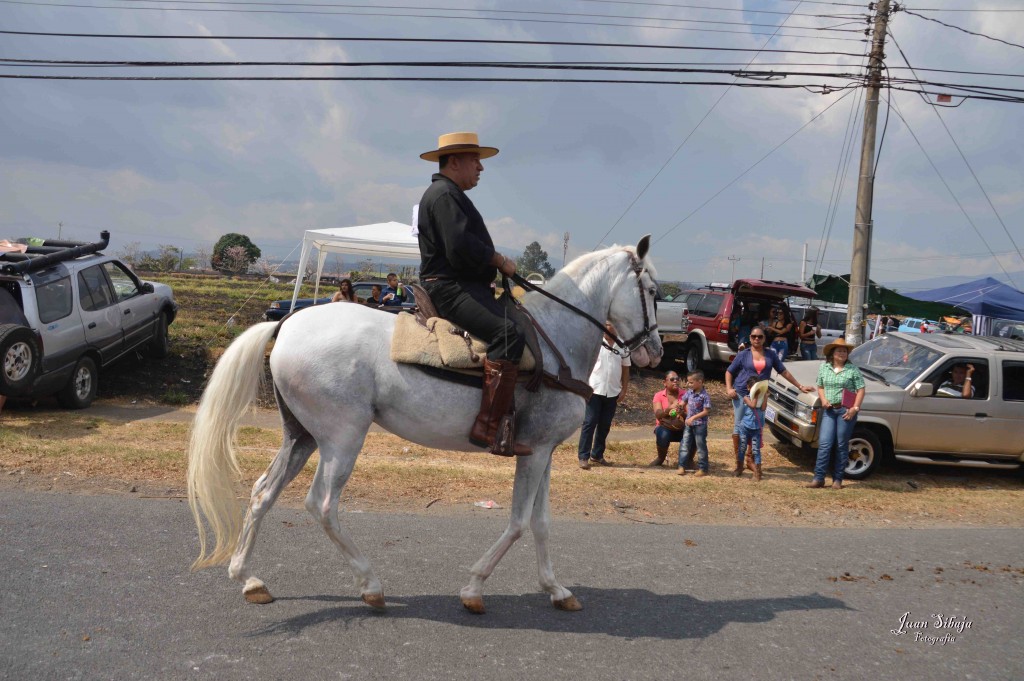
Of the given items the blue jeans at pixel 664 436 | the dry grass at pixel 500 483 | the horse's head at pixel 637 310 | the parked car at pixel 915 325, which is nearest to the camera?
the horse's head at pixel 637 310

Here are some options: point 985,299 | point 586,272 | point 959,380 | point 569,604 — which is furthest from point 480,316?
point 985,299

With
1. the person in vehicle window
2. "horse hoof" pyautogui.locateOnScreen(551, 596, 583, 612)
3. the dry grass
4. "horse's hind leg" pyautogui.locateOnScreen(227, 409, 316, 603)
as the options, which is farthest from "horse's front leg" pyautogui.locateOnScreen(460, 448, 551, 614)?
the person in vehicle window

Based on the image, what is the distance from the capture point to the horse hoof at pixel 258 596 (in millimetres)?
4688

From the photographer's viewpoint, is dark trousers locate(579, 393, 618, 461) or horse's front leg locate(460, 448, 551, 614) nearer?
horse's front leg locate(460, 448, 551, 614)

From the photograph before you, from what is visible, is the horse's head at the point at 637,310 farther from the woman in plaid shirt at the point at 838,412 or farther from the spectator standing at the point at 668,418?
the woman in plaid shirt at the point at 838,412

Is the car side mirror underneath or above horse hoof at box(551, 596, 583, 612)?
above

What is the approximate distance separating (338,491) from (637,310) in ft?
7.93

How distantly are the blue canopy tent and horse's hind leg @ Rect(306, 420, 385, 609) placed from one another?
60.7 ft

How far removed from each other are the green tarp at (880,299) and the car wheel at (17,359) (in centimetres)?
1638

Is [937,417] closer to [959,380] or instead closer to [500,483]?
[959,380]

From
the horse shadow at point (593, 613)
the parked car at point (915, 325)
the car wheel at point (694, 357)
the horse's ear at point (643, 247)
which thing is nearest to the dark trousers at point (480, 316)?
the horse's ear at point (643, 247)

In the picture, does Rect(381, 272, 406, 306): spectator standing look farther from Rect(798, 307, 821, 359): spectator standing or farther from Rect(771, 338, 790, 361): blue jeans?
Rect(798, 307, 821, 359): spectator standing

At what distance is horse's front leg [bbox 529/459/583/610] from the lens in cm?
492

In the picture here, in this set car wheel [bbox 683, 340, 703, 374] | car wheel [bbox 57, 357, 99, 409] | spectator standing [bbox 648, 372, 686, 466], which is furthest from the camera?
car wheel [bbox 683, 340, 703, 374]
